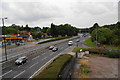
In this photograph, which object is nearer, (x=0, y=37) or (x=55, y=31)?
(x=0, y=37)

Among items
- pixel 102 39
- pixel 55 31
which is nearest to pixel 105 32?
pixel 102 39

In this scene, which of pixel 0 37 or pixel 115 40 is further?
pixel 0 37

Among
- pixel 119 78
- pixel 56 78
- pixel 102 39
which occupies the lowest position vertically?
pixel 119 78

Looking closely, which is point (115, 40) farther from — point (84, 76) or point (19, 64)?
point (19, 64)

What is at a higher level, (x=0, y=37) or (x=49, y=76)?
(x=0, y=37)

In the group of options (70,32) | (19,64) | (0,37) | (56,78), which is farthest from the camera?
(70,32)

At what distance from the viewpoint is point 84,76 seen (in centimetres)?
2048

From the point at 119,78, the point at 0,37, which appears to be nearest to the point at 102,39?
the point at 119,78

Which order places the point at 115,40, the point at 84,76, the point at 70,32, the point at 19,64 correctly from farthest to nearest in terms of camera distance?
the point at 70,32, the point at 115,40, the point at 19,64, the point at 84,76

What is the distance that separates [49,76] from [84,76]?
8520 mm

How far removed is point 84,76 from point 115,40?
38.9 metres

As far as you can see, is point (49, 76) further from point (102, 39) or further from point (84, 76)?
point (102, 39)

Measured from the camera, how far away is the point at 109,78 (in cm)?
2019

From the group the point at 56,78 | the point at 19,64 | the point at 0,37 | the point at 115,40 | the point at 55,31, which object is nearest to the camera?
the point at 56,78
